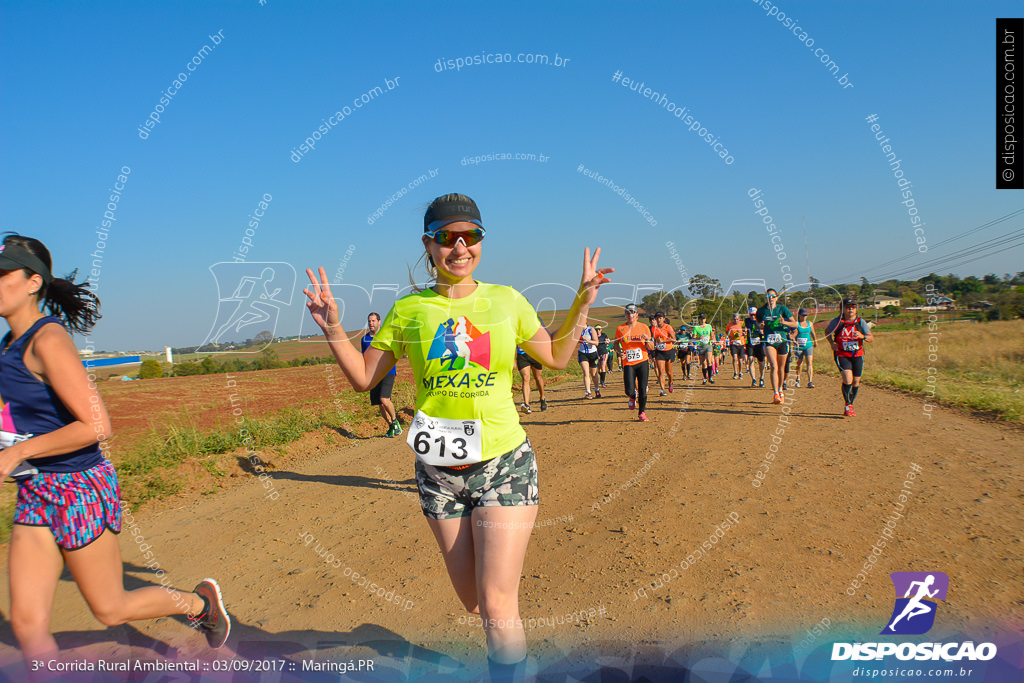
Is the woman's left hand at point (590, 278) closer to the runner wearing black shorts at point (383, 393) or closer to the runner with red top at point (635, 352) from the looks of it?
the runner wearing black shorts at point (383, 393)

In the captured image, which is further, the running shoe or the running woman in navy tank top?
the running shoe

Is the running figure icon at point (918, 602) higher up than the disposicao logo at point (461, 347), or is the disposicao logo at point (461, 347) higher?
the disposicao logo at point (461, 347)

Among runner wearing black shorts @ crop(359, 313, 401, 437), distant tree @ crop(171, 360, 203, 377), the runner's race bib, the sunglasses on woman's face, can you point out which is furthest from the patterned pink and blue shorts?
distant tree @ crop(171, 360, 203, 377)

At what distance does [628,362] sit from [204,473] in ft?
24.0

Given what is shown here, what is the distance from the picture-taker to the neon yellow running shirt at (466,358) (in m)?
2.46

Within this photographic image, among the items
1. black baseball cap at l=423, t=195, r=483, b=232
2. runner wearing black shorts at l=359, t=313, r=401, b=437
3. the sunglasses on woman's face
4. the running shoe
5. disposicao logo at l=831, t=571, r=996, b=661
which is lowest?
disposicao logo at l=831, t=571, r=996, b=661

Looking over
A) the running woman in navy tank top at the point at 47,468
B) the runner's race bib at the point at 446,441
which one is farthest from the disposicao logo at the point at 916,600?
the running woman in navy tank top at the point at 47,468

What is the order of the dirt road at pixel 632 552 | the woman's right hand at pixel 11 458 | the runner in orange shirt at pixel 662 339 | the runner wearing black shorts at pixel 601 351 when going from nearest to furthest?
the woman's right hand at pixel 11 458, the dirt road at pixel 632 552, the runner in orange shirt at pixel 662 339, the runner wearing black shorts at pixel 601 351

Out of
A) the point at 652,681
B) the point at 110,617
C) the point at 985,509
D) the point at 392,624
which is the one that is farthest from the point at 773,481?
the point at 110,617

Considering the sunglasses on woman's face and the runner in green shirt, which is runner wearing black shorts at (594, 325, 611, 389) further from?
the sunglasses on woman's face

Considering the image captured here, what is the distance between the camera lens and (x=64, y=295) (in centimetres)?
297

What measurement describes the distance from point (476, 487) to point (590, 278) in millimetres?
1144

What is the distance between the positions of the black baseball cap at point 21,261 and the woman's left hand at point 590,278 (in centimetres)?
266

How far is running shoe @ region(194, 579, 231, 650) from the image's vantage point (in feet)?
10.4
